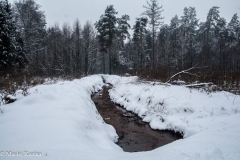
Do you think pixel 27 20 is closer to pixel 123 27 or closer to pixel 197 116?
pixel 123 27

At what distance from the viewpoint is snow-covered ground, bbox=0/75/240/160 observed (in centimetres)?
196

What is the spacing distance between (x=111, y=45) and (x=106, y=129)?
2305 centimetres

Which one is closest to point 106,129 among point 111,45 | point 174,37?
point 111,45

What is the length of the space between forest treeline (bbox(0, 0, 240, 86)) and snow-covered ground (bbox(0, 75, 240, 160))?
9.93ft

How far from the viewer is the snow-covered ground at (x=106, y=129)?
1.96 meters

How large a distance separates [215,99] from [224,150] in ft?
11.9

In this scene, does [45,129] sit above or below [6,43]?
below

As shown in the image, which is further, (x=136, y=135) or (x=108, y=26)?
(x=108, y=26)

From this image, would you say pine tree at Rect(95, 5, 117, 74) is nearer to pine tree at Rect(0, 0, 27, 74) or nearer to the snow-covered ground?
pine tree at Rect(0, 0, 27, 74)

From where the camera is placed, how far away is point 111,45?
25.7 m

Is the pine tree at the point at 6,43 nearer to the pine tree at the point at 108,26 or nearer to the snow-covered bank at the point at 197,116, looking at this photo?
the snow-covered bank at the point at 197,116

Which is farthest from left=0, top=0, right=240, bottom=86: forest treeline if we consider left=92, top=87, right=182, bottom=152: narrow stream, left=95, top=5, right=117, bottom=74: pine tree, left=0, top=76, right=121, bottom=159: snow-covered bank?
left=0, top=76, right=121, bottom=159: snow-covered bank

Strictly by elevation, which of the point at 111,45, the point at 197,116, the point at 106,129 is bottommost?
the point at 106,129

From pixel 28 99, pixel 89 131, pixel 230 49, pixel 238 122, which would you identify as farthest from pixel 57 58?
pixel 230 49
